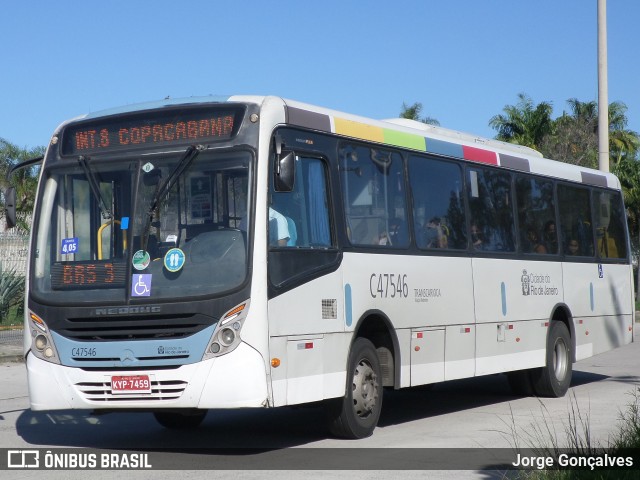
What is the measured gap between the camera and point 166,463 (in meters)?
9.62

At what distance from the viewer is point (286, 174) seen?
9.75 meters

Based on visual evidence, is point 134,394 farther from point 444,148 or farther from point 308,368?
point 444,148

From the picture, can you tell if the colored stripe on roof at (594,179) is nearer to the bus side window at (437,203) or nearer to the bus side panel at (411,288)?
the bus side window at (437,203)

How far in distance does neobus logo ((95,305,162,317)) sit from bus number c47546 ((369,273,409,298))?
98.9 inches

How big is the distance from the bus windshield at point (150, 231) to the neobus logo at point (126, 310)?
9 cm

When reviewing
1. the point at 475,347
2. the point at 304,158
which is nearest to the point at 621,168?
the point at 475,347

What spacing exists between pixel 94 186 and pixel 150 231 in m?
0.86

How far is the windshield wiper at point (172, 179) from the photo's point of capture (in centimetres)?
995

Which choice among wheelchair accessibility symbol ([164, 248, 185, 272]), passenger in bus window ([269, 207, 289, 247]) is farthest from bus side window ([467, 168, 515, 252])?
wheelchair accessibility symbol ([164, 248, 185, 272])

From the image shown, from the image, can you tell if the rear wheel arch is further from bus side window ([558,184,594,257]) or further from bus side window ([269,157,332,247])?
bus side window ([558,184,594,257])

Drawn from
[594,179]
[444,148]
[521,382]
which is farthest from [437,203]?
[594,179]

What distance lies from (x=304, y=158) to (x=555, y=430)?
374 cm

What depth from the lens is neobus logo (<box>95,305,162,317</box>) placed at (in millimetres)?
9664

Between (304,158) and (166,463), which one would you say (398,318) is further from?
(166,463)
